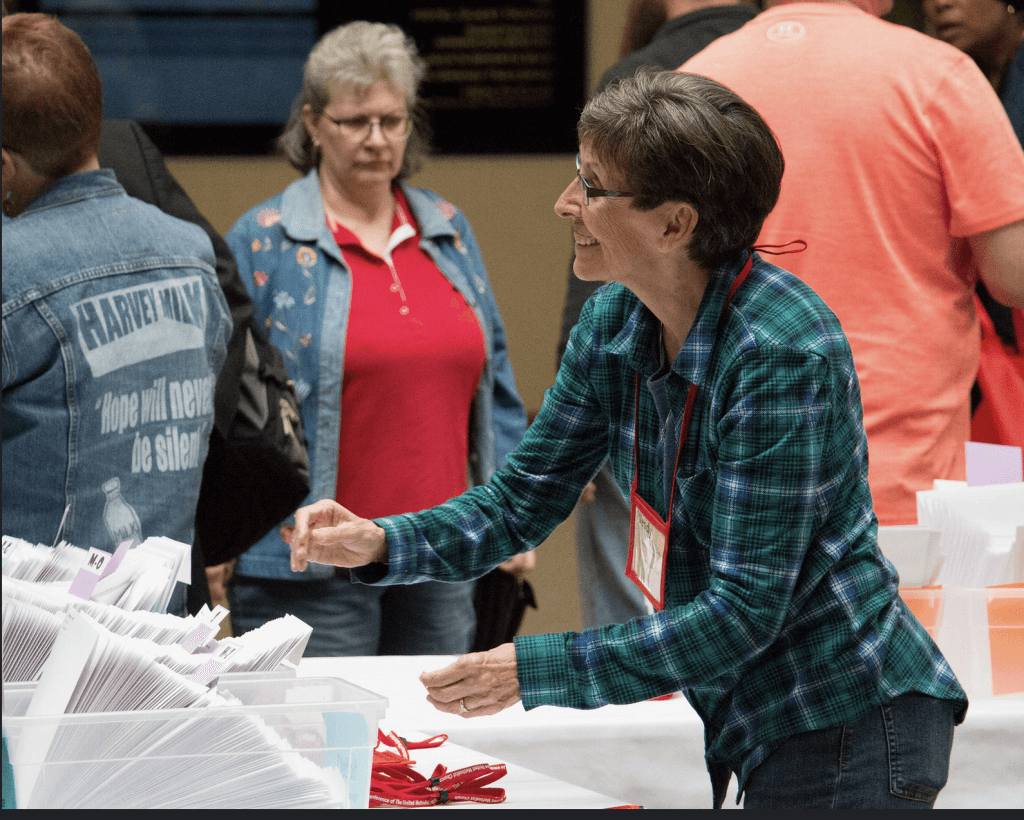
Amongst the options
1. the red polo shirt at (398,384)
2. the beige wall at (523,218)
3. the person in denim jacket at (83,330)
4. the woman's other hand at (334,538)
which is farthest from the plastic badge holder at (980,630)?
the beige wall at (523,218)

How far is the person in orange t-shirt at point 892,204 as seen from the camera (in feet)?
5.82

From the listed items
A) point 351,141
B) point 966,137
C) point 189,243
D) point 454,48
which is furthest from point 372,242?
point 454,48

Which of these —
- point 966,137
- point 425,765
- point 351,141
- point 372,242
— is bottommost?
point 425,765

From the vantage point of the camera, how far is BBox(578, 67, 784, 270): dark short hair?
107 cm

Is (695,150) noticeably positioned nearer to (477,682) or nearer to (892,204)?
(477,682)

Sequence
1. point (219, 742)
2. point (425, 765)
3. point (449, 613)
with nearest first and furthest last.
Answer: point (219, 742), point (425, 765), point (449, 613)

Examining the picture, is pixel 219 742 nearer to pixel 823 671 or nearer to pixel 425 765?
pixel 425 765

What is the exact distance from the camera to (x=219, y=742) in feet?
3.47

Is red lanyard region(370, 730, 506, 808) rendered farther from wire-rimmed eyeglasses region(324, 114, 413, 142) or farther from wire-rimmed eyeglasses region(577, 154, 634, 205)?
wire-rimmed eyeglasses region(324, 114, 413, 142)

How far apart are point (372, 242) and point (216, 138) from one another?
5.29ft

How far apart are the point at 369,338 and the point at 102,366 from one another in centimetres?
83

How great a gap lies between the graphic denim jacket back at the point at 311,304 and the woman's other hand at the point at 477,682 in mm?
1174

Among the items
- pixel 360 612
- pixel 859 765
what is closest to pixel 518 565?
pixel 360 612

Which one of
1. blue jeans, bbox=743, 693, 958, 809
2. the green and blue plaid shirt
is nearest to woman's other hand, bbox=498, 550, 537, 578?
the green and blue plaid shirt
